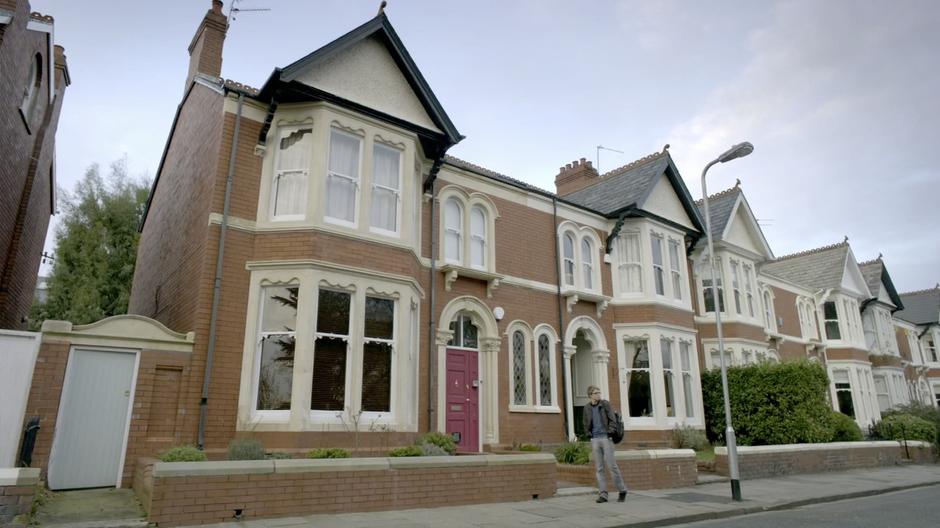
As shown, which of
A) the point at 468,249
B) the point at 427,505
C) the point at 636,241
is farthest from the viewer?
the point at 636,241

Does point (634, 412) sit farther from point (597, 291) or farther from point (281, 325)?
point (281, 325)

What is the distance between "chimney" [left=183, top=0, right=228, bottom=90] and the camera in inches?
603

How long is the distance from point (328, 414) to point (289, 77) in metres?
6.45

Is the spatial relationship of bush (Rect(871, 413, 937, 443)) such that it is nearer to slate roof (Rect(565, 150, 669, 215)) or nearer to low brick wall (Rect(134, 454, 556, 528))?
slate roof (Rect(565, 150, 669, 215))

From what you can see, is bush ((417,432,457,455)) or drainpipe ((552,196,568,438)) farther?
drainpipe ((552,196,568,438))

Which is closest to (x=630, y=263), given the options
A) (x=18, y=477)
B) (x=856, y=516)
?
(x=856, y=516)

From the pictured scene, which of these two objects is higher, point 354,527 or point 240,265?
point 240,265

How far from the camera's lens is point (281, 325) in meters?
11.0

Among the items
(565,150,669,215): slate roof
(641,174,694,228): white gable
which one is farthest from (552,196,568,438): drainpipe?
Result: (641,174,694,228): white gable

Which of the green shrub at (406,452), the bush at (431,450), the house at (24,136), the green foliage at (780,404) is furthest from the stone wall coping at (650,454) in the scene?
the house at (24,136)

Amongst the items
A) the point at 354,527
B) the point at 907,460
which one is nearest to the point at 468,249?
the point at 354,527

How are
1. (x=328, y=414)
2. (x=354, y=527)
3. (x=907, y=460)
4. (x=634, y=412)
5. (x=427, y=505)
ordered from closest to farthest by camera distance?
(x=354, y=527) → (x=427, y=505) → (x=328, y=414) → (x=634, y=412) → (x=907, y=460)

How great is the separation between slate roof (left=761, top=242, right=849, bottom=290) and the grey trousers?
2233 centimetres

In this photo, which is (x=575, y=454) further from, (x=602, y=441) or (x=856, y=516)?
(x=856, y=516)
